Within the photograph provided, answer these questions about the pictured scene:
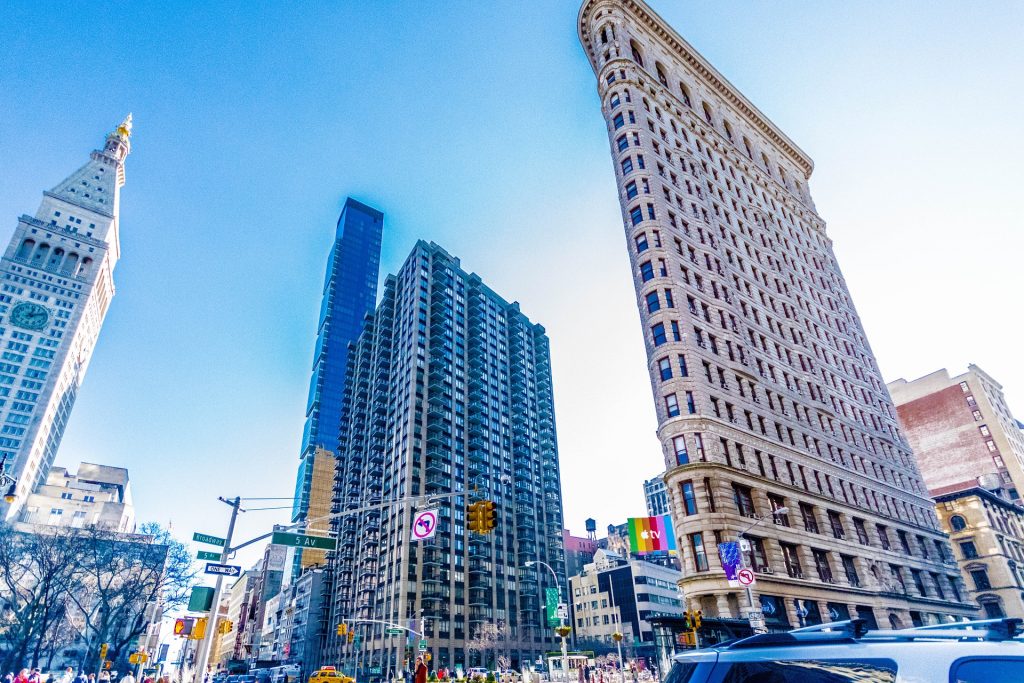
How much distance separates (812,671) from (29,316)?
18299 centimetres

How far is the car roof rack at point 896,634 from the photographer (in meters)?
4.00

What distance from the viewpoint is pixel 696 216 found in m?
57.0

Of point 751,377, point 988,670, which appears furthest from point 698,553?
point 988,670

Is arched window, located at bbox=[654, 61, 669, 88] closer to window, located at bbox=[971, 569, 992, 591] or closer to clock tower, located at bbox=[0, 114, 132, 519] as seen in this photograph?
window, located at bbox=[971, 569, 992, 591]

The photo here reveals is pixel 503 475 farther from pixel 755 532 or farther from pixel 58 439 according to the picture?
pixel 58 439

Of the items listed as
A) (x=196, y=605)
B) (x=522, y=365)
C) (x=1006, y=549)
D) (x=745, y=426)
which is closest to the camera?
(x=196, y=605)

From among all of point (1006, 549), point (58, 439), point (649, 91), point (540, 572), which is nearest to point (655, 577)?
point (540, 572)

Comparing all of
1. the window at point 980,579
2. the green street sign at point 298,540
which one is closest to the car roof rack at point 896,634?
the green street sign at point 298,540

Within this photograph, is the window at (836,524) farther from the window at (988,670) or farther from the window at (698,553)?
the window at (988,670)

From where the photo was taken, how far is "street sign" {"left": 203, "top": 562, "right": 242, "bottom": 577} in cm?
2061

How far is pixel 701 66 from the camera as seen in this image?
80.9 m

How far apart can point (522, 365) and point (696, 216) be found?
287ft

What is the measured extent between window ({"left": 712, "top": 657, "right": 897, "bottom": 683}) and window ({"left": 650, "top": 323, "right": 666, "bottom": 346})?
42.2 metres

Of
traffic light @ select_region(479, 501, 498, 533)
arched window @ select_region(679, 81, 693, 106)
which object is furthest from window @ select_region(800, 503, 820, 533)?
arched window @ select_region(679, 81, 693, 106)
